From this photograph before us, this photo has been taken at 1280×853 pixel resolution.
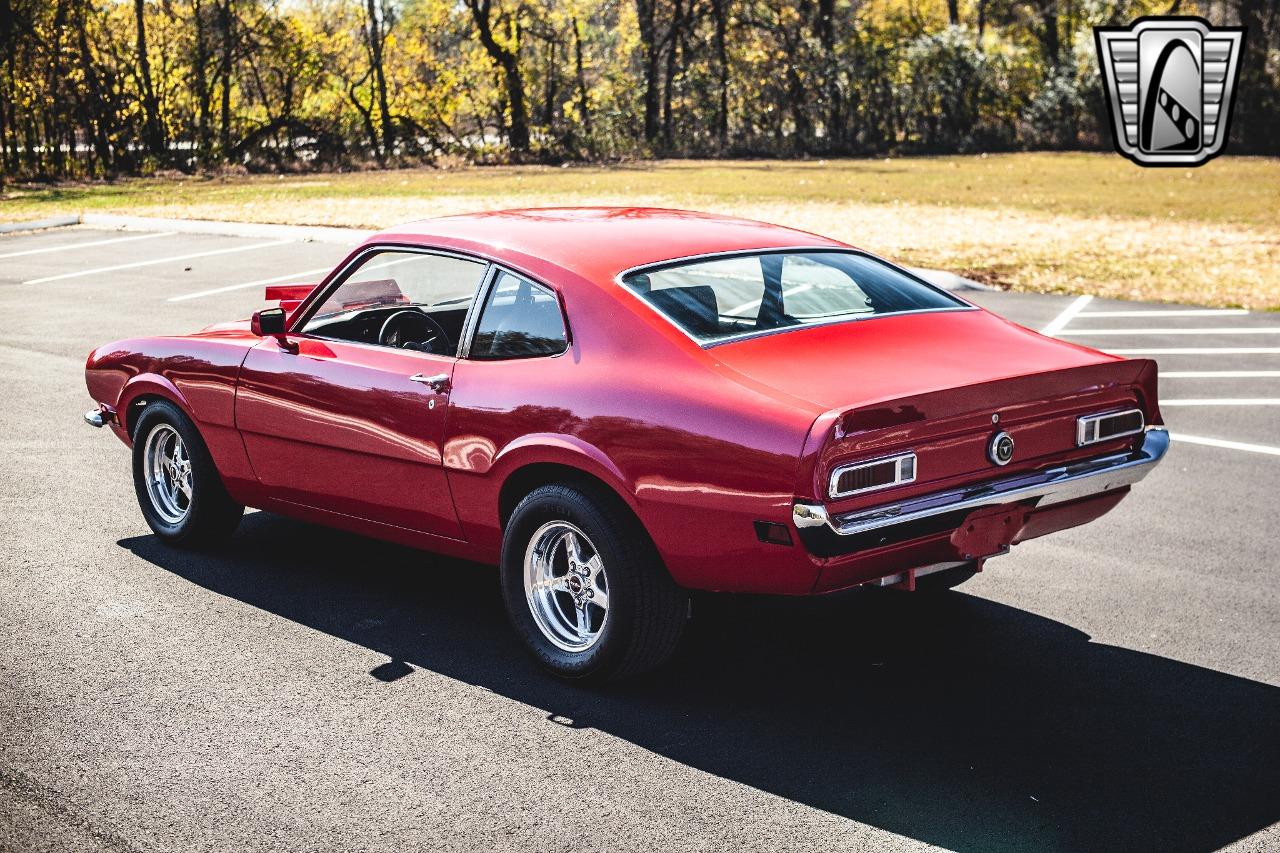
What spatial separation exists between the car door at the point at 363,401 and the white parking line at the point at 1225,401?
5.45m

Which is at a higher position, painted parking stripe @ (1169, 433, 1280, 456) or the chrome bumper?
the chrome bumper

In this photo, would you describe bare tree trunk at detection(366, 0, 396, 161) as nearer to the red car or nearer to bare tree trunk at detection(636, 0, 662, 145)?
bare tree trunk at detection(636, 0, 662, 145)

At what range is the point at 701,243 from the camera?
517 cm

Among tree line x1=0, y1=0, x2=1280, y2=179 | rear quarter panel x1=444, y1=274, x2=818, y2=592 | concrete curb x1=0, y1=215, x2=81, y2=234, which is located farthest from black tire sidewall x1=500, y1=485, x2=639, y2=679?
tree line x1=0, y1=0, x2=1280, y2=179

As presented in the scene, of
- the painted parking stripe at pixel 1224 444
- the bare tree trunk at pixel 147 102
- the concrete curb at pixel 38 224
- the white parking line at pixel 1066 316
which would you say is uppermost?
the bare tree trunk at pixel 147 102

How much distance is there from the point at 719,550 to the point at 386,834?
1217 millimetres

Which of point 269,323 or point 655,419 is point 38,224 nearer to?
point 269,323

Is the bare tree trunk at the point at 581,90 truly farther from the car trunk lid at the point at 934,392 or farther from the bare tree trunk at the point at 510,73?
the car trunk lid at the point at 934,392

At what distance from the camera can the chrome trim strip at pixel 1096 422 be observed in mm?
4570

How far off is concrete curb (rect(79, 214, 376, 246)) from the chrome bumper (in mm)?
15332

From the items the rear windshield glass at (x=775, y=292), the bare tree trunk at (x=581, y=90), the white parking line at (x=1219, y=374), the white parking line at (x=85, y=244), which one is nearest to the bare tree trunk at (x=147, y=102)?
the bare tree trunk at (x=581, y=90)

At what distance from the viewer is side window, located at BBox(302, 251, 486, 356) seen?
5.43 m

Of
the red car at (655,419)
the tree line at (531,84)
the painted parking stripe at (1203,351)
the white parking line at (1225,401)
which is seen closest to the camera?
the red car at (655,419)

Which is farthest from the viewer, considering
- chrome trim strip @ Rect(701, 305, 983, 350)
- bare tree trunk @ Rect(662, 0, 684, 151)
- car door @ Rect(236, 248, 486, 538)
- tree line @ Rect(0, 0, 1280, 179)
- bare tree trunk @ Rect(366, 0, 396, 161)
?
bare tree trunk @ Rect(662, 0, 684, 151)
